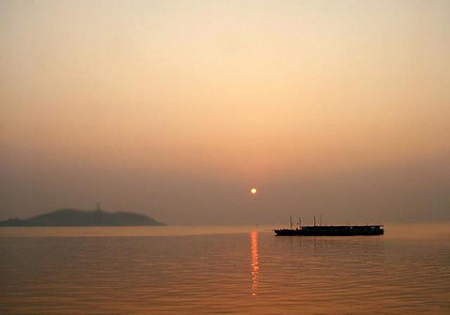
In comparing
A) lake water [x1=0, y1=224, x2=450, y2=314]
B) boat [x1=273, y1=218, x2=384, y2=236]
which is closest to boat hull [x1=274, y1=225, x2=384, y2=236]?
boat [x1=273, y1=218, x2=384, y2=236]

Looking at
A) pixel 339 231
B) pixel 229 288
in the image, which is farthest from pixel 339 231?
pixel 229 288

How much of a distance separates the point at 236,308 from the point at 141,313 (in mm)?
6251

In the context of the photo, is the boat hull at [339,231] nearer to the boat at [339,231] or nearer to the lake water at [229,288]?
the boat at [339,231]

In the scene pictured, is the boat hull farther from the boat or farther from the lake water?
the lake water

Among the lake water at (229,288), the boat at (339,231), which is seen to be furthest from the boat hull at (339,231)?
the lake water at (229,288)

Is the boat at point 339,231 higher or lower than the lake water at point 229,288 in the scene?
higher

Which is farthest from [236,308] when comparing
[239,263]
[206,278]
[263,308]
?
[239,263]

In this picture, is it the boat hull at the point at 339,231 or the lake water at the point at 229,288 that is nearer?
the lake water at the point at 229,288

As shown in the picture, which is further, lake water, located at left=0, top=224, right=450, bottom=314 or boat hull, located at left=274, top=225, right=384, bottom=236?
boat hull, located at left=274, top=225, right=384, bottom=236

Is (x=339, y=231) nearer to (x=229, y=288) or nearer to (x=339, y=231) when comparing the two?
(x=339, y=231)

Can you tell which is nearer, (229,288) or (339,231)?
(229,288)

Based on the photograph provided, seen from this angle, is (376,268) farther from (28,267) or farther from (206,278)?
(28,267)

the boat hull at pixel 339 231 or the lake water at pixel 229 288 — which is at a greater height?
the boat hull at pixel 339 231

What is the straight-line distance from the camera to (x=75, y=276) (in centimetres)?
6059
